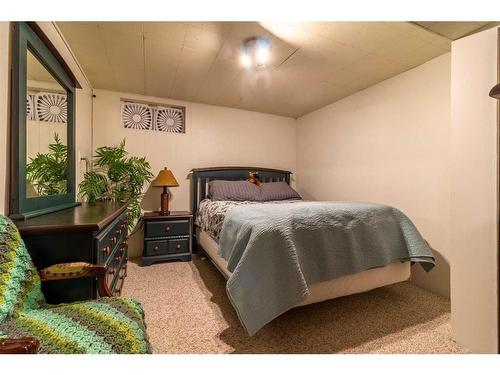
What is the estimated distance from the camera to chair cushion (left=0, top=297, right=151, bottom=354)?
77cm

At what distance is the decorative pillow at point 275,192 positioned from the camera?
325 centimetres

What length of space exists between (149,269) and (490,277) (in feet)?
9.44

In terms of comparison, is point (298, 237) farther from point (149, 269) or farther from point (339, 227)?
point (149, 269)

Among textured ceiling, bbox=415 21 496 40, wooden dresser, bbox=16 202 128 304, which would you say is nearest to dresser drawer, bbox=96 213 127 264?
wooden dresser, bbox=16 202 128 304

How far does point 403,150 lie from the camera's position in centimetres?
242

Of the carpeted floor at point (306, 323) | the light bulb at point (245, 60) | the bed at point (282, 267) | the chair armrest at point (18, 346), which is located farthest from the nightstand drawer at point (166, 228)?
the chair armrest at point (18, 346)

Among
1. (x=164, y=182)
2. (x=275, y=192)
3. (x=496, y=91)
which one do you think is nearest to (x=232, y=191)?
(x=275, y=192)

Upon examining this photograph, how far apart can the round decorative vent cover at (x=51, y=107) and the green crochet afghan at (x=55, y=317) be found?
86cm

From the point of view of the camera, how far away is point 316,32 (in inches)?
70.4

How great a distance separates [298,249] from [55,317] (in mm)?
1247

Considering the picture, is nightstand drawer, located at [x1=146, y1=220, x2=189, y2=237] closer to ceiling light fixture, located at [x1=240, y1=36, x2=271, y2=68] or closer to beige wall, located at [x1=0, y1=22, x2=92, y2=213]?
beige wall, located at [x1=0, y1=22, x2=92, y2=213]

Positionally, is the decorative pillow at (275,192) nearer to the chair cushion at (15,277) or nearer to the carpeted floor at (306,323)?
the carpeted floor at (306,323)

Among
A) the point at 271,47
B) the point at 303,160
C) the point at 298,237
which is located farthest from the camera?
the point at 303,160
